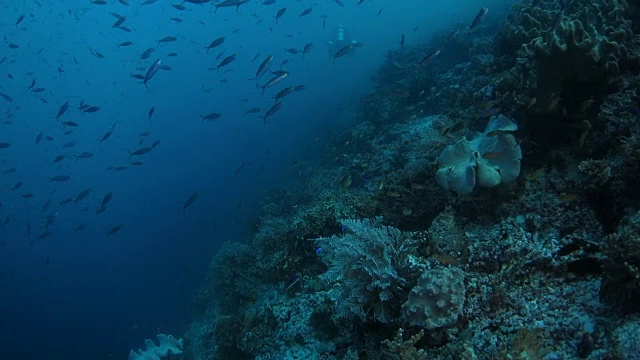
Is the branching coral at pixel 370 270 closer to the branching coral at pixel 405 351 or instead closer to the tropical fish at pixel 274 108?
the branching coral at pixel 405 351

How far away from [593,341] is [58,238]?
256 feet

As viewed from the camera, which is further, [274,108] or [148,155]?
[148,155]

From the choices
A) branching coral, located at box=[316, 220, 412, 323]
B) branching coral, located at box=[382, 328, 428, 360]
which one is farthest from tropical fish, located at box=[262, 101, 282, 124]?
branching coral, located at box=[382, 328, 428, 360]

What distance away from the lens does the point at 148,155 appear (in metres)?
74.0

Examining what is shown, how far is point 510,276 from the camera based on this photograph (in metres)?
3.36

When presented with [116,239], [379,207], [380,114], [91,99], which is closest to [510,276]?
[379,207]

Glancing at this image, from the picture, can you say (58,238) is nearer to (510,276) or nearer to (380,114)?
(380,114)

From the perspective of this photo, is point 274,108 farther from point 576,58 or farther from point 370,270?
point 576,58

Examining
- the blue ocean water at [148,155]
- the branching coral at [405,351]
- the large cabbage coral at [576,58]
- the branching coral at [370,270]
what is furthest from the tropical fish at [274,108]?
the branching coral at [405,351]

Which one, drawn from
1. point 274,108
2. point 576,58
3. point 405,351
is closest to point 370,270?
point 405,351

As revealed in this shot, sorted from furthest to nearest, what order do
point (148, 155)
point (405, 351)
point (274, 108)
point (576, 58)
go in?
1. point (148, 155)
2. point (274, 108)
3. point (576, 58)
4. point (405, 351)

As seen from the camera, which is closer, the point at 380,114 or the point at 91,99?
the point at 380,114

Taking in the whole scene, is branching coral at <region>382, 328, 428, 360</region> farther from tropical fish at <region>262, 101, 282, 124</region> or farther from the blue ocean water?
the blue ocean water

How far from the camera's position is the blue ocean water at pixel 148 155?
27719mm
